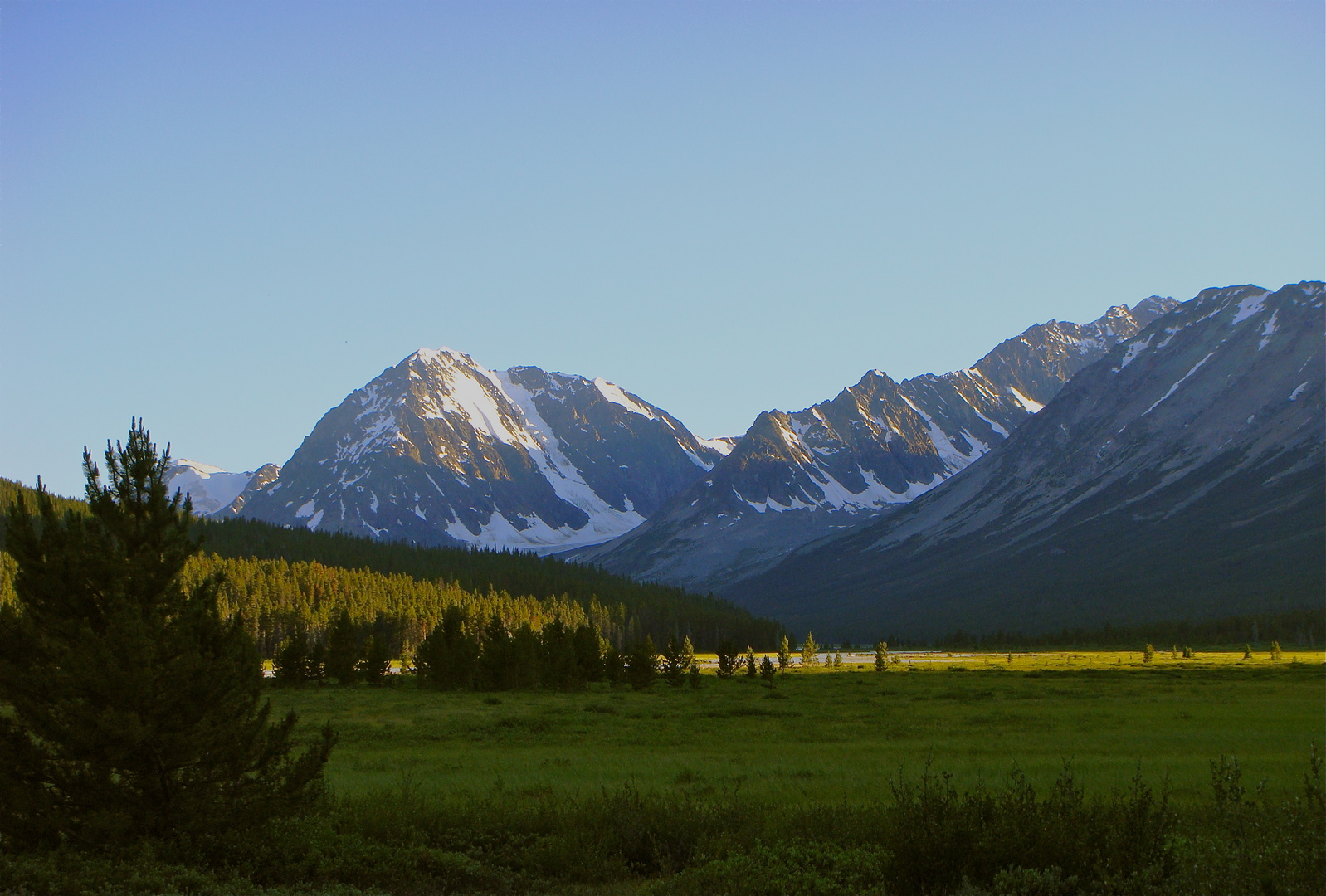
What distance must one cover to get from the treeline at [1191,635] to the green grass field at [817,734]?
91.0 m

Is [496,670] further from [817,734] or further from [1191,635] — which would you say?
[1191,635]

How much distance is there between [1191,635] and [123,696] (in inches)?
7216

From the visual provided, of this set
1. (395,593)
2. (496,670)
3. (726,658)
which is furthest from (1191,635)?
(496,670)

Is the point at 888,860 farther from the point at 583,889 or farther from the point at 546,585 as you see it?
the point at 546,585

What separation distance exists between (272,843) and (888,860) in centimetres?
1053

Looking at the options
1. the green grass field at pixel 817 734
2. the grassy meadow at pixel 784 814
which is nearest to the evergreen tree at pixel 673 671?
the green grass field at pixel 817 734

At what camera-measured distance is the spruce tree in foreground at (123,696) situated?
16266mm

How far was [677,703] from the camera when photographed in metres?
60.1

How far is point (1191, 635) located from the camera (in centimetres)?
16838

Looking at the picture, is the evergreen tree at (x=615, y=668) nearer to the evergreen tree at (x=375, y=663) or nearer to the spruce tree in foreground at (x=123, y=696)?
the evergreen tree at (x=375, y=663)

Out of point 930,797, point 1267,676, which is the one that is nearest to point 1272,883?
point 930,797

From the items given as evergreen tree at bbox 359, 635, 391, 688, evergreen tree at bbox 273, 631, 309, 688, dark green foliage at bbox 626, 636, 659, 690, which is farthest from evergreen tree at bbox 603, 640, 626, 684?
evergreen tree at bbox 273, 631, 309, 688

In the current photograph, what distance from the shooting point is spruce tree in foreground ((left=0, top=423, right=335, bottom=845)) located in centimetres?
1627

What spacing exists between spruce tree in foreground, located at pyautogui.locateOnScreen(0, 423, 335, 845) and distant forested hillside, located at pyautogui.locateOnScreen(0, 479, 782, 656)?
8534 centimetres
